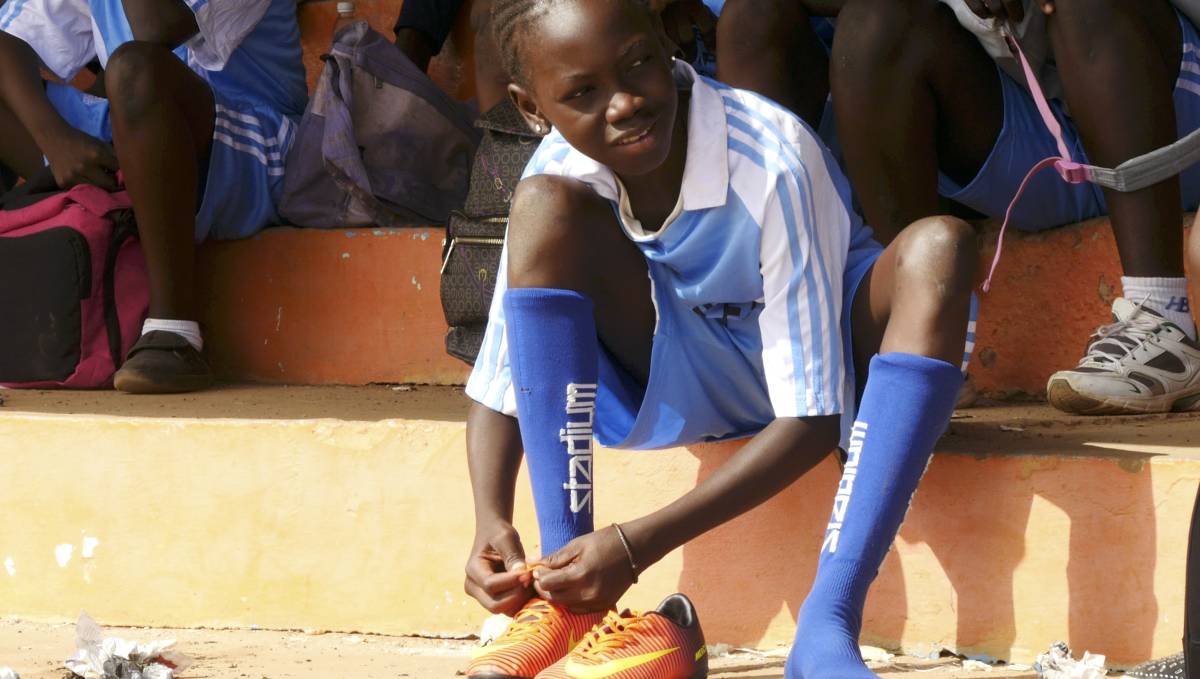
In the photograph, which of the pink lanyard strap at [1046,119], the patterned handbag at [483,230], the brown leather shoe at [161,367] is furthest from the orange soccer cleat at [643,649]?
the brown leather shoe at [161,367]

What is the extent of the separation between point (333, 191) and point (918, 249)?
5.96 feet

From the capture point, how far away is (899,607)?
82.5 inches

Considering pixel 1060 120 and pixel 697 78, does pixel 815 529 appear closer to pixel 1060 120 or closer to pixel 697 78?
pixel 697 78

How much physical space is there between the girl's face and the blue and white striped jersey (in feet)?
5.06

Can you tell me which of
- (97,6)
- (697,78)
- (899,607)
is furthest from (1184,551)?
(97,6)

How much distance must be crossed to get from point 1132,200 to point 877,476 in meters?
0.76

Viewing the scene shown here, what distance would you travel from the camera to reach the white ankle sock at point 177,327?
10.2ft

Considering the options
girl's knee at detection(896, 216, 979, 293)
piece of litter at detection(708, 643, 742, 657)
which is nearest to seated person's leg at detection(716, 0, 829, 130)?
girl's knee at detection(896, 216, 979, 293)

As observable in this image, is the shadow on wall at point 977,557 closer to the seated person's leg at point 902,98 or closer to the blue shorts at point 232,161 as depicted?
the seated person's leg at point 902,98

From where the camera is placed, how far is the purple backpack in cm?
326

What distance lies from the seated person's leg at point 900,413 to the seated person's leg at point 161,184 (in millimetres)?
1640

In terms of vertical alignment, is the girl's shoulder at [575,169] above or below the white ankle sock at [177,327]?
above

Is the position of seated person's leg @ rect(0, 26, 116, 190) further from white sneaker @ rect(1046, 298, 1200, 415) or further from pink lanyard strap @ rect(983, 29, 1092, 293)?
white sneaker @ rect(1046, 298, 1200, 415)

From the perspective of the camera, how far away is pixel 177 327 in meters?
3.11
